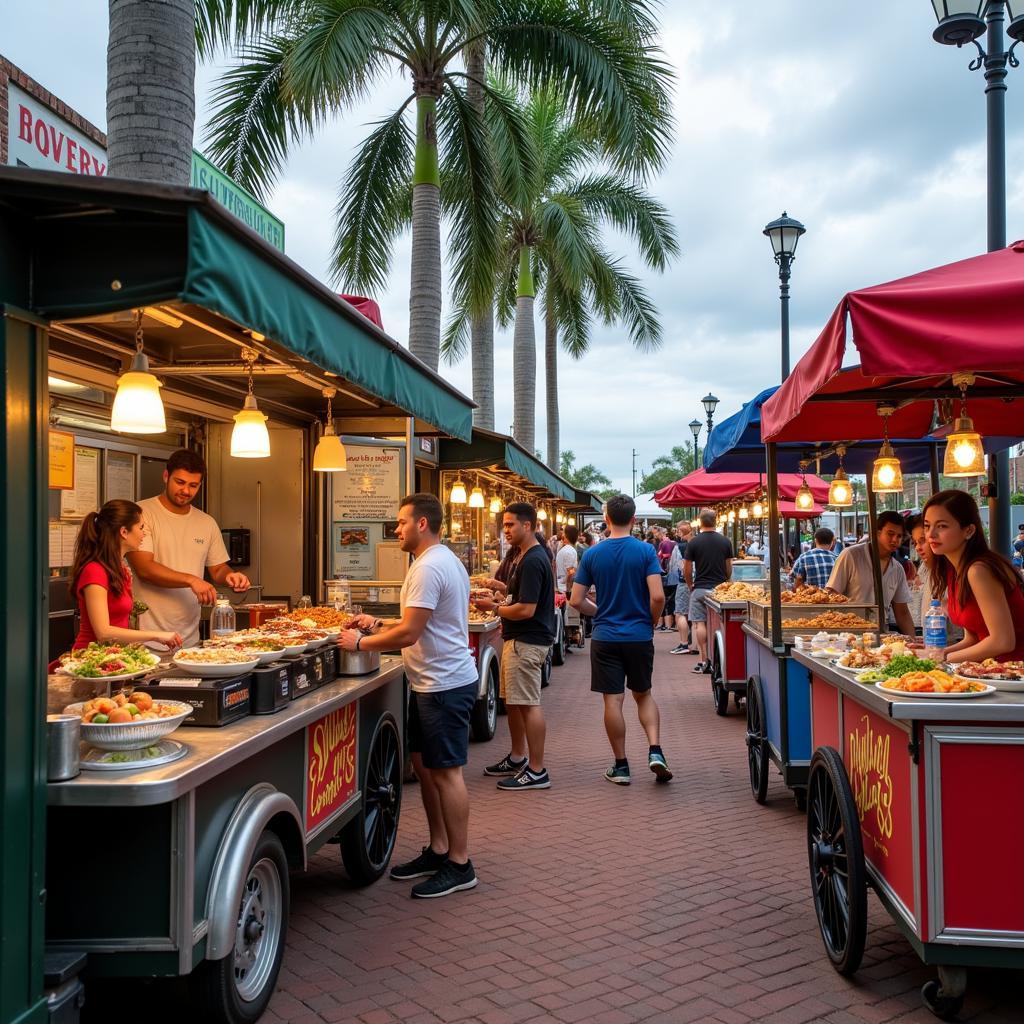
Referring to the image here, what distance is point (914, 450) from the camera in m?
8.98

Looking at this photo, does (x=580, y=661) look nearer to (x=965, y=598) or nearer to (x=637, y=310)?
(x=965, y=598)

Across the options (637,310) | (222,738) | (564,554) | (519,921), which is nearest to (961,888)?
(519,921)

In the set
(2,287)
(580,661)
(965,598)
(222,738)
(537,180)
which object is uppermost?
(537,180)

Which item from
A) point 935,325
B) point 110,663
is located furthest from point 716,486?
point 110,663

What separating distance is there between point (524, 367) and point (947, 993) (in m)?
21.1

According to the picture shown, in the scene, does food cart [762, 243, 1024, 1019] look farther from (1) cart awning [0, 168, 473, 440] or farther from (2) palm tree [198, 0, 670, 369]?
(2) palm tree [198, 0, 670, 369]

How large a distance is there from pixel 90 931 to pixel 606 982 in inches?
81.6

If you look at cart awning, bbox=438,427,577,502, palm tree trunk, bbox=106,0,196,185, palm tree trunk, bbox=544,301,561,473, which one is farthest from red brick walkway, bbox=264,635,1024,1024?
palm tree trunk, bbox=544,301,561,473

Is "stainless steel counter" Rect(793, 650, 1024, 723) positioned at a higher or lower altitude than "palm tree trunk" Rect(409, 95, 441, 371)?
lower

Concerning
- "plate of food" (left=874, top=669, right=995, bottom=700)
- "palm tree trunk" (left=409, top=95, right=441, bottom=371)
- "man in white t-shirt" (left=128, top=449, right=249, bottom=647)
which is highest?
"palm tree trunk" (left=409, top=95, right=441, bottom=371)

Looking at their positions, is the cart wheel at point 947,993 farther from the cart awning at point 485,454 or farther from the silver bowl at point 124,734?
the cart awning at point 485,454

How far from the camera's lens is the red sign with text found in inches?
166

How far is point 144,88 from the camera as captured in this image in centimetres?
648

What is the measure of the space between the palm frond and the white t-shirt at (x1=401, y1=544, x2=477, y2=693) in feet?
35.4
